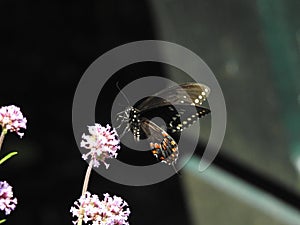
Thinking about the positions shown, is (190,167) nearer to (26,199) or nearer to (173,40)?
(173,40)

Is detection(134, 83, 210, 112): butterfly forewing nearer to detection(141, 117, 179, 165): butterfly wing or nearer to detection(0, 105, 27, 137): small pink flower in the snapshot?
detection(141, 117, 179, 165): butterfly wing

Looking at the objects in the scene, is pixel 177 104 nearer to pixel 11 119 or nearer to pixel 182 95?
pixel 182 95

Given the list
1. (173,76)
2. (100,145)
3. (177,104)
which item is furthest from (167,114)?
(173,76)

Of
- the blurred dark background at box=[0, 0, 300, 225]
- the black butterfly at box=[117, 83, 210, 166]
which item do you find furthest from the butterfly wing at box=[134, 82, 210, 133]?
the blurred dark background at box=[0, 0, 300, 225]

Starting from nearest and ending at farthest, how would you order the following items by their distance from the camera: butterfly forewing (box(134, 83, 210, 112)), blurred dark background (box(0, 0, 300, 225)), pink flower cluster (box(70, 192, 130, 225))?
pink flower cluster (box(70, 192, 130, 225))
butterfly forewing (box(134, 83, 210, 112))
blurred dark background (box(0, 0, 300, 225))

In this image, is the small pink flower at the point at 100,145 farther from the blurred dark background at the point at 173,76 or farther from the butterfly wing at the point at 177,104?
the blurred dark background at the point at 173,76

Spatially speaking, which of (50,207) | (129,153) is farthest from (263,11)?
(50,207)
